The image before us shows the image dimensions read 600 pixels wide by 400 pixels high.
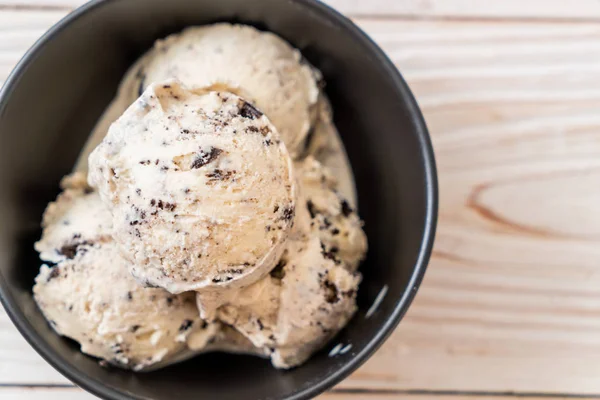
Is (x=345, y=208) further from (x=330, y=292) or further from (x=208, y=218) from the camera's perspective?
(x=208, y=218)

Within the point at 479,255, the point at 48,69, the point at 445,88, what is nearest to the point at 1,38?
the point at 48,69

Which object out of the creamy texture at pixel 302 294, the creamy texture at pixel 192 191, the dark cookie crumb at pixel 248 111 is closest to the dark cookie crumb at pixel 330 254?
the creamy texture at pixel 302 294

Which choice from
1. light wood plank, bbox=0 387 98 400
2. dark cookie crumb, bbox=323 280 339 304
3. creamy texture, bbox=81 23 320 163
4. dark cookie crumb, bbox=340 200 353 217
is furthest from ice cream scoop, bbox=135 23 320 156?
light wood plank, bbox=0 387 98 400

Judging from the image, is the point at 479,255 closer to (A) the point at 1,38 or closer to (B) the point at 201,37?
(B) the point at 201,37


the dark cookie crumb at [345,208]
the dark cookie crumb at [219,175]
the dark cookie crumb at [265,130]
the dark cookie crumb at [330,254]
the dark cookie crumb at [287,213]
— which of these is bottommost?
the dark cookie crumb at [330,254]

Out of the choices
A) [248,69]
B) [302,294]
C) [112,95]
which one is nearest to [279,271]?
[302,294]

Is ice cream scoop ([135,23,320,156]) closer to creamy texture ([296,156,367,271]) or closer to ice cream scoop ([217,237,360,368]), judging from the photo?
creamy texture ([296,156,367,271])

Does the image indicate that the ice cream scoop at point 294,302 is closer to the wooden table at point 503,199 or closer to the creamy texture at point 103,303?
the creamy texture at point 103,303
